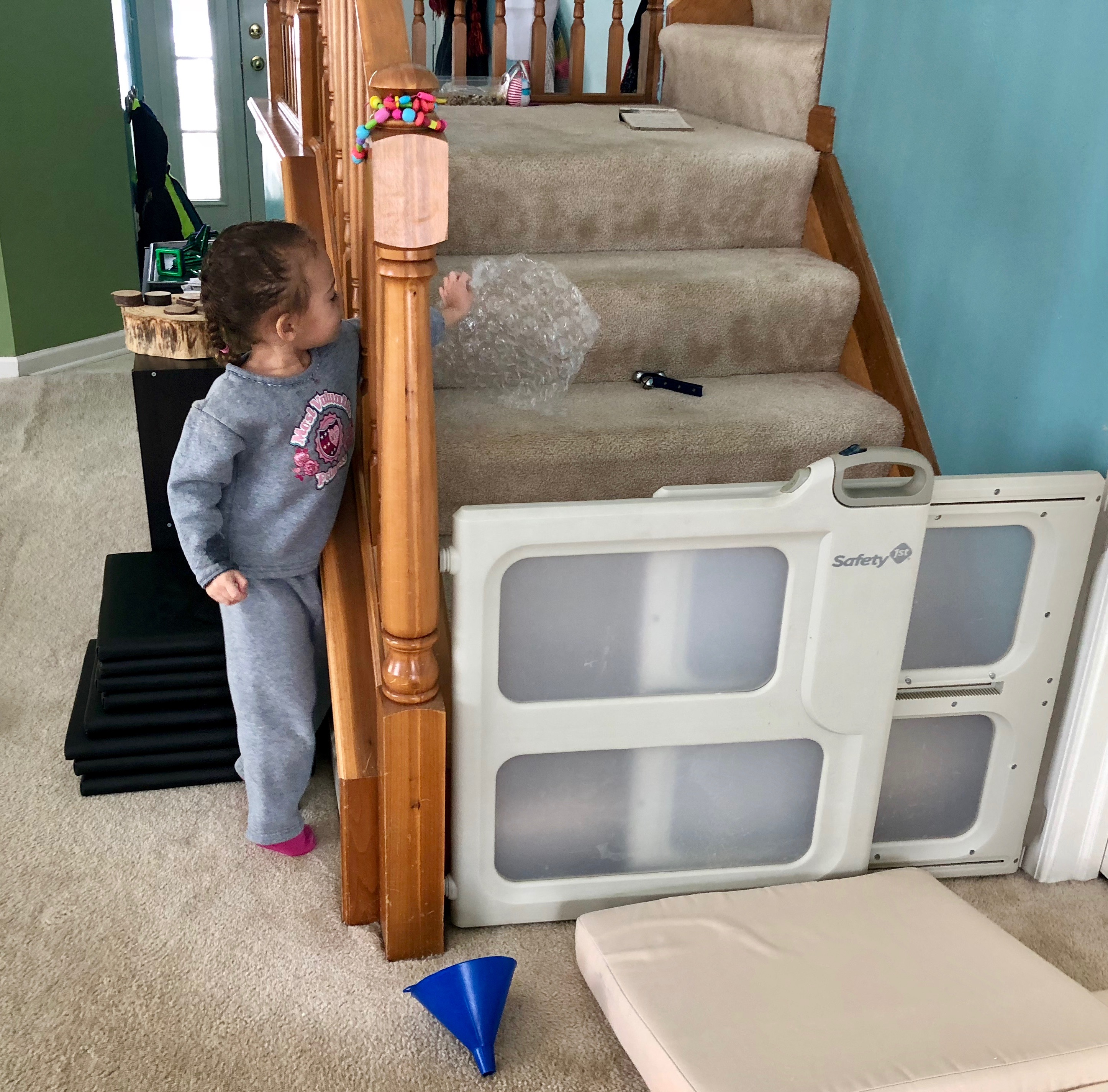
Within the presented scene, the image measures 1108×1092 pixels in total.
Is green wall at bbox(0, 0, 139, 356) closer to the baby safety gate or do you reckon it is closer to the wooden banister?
the wooden banister

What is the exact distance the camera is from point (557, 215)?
2.28 meters

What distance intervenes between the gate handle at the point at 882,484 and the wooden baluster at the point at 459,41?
2375mm

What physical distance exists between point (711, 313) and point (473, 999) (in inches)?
50.7

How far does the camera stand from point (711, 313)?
83.8 inches

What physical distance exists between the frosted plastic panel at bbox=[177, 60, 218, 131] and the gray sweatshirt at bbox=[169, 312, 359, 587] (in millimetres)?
4231

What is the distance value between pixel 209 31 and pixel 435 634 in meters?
4.71

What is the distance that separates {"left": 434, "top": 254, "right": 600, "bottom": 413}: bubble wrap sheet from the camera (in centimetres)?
207

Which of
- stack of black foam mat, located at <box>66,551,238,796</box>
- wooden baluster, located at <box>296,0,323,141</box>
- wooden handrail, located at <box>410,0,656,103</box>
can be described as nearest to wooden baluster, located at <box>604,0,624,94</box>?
wooden handrail, located at <box>410,0,656,103</box>

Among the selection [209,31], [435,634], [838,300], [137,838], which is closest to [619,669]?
[435,634]

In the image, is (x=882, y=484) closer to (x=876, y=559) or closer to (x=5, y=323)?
(x=876, y=559)

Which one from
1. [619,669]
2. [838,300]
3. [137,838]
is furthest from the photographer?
[838,300]

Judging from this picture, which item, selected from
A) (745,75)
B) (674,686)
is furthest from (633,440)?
(745,75)

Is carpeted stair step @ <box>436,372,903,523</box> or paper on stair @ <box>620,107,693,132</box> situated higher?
paper on stair @ <box>620,107,693,132</box>

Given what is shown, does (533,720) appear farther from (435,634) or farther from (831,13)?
(831,13)
